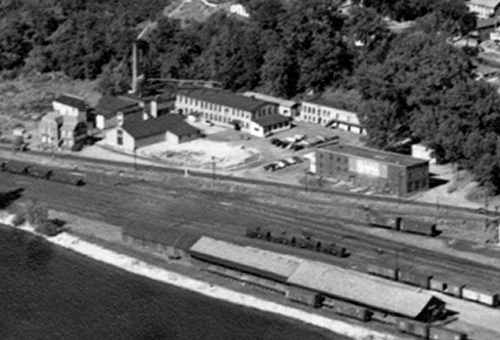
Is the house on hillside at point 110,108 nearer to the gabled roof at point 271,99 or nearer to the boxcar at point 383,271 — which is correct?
the gabled roof at point 271,99

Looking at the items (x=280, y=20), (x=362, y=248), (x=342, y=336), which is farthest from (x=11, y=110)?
(x=342, y=336)

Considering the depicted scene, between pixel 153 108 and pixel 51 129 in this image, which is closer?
pixel 51 129

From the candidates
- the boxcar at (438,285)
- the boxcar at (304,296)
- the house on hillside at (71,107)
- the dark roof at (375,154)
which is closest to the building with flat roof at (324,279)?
the boxcar at (304,296)

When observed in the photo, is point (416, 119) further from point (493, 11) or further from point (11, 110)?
point (11, 110)

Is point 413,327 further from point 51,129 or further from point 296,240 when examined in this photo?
point 51,129

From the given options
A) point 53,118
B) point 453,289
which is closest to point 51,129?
point 53,118

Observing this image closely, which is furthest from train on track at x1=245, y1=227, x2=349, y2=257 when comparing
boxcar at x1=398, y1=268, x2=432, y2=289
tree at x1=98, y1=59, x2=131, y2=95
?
tree at x1=98, y1=59, x2=131, y2=95
